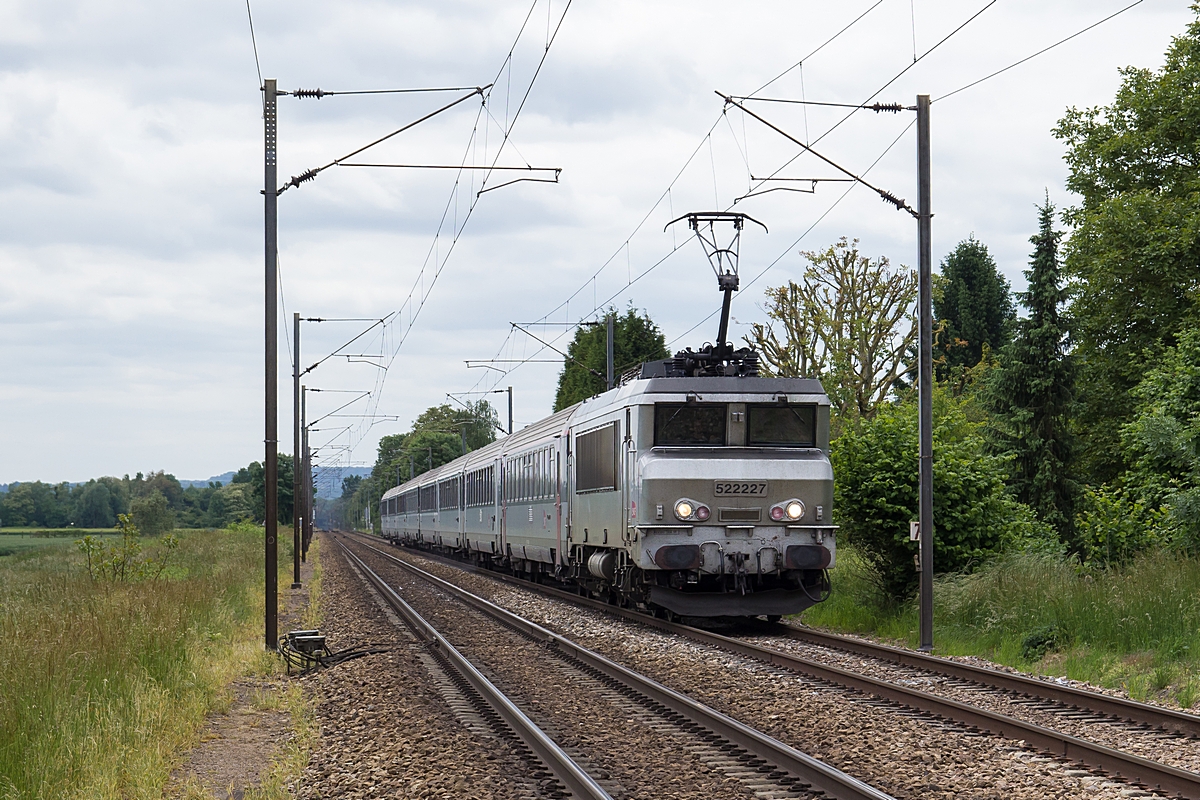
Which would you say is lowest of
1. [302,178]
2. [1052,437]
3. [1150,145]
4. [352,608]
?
[352,608]

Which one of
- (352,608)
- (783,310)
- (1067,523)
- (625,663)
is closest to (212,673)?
(625,663)

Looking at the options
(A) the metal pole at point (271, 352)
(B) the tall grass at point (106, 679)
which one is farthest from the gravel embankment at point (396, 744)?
(A) the metal pole at point (271, 352)

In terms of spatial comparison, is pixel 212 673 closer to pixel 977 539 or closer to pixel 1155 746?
pixel 1155 746

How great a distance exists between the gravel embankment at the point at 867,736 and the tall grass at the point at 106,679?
442cm

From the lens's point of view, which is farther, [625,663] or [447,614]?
[447,614]

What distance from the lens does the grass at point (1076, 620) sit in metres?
12.2

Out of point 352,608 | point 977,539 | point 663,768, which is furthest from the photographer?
point 352,608

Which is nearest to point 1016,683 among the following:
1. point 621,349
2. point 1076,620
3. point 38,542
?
point 1076,620

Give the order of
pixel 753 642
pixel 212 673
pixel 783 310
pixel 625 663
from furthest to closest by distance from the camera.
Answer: pixel 783 310, pixel 753 642, pixel 625 663, pixel 212 673

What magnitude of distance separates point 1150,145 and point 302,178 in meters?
25.6

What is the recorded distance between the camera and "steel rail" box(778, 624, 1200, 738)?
371 inches

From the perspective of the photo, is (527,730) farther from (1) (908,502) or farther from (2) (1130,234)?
(2) (1130,234)

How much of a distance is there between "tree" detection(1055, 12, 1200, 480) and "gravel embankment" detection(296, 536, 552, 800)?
23656 mm

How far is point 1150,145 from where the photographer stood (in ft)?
112
